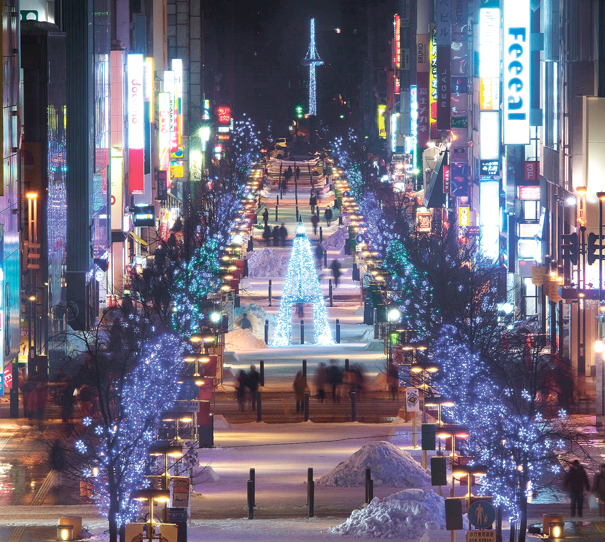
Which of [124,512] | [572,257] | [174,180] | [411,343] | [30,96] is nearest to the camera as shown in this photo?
[124,512]

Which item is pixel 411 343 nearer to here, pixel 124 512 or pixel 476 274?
pixel 476 274

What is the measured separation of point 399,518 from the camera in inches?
865

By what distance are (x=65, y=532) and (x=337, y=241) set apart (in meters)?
56.4

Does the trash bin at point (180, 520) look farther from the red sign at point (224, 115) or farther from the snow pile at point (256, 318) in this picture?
the red sign at point (224, 115)

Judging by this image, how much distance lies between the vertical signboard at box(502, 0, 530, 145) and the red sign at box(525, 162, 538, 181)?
1.10 meters

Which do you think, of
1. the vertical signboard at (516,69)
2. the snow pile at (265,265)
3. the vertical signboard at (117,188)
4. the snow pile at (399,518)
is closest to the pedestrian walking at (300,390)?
the snow pile at (399,518)

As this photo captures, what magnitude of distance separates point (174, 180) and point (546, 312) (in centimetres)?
4393

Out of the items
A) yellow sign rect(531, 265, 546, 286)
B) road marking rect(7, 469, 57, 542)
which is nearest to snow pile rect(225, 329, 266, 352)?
yellow sign rect(531, 265, 546, 286)

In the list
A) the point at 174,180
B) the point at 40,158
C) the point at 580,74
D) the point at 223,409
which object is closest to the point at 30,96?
the point at 40,158

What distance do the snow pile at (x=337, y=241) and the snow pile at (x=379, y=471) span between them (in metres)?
49.1

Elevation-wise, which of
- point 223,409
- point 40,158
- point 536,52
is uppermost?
point 536,52

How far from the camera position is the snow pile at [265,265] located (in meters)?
67.7

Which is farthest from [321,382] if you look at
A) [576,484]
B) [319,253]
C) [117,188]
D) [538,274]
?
[319,253]

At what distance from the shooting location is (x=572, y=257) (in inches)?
1594
